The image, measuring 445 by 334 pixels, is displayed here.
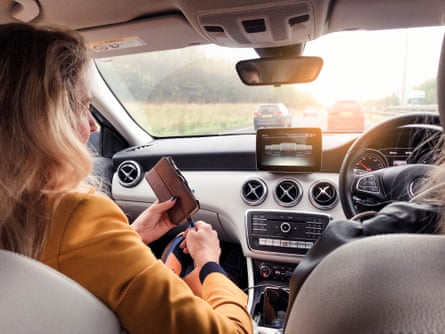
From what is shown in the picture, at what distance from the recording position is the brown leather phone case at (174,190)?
196cm

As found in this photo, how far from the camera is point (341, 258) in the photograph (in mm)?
776

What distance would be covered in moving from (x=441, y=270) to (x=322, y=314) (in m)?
0.20

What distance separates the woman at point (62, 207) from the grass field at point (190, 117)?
7.09 feet

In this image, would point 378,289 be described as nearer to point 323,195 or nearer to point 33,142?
point 33,142

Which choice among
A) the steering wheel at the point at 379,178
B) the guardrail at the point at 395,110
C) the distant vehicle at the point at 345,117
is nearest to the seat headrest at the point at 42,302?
the steering wheel at the point at 379,178

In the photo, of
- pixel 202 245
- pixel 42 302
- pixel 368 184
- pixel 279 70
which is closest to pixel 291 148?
pixel 279 70

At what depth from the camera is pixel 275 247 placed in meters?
2.58

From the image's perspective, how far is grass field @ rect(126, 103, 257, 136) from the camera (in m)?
3.25

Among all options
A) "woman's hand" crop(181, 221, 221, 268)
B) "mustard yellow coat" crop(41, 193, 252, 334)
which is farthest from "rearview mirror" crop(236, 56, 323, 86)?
"mustard yellow coat" crop(41, 193, 252, 334)

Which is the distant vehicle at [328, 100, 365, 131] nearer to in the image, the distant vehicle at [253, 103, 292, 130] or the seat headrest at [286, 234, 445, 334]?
the distant vehicle at [253, 103, 292, 130]

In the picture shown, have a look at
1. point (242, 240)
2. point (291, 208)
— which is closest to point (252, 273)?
point (242, 240)

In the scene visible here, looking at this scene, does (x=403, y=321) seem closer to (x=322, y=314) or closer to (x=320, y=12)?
(x=322, y=314)

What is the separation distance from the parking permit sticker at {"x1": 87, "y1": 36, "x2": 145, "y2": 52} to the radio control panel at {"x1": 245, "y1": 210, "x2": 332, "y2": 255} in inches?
49.0

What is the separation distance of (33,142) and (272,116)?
2.27 meters
